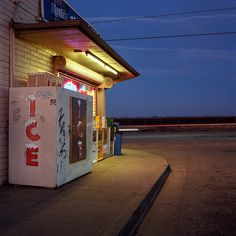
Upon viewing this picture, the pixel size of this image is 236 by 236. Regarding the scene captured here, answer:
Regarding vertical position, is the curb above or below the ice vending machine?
below

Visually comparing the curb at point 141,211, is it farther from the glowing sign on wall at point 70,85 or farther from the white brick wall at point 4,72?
the glowing sign on wall at point 70,85

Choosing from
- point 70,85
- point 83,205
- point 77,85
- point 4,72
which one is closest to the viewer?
point 83,205

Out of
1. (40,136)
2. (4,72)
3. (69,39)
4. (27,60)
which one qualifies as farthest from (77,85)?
(40,136)

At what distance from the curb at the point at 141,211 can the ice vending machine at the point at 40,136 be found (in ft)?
6.30

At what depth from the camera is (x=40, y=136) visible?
8.27 meters

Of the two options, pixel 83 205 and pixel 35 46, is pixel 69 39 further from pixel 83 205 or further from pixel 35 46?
pixel 83 205

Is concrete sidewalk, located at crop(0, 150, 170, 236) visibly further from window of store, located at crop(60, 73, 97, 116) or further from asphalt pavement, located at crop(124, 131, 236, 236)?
window of store, located at crop(60, 73, 97, 116)

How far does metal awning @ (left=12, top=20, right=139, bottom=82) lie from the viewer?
27.5ft

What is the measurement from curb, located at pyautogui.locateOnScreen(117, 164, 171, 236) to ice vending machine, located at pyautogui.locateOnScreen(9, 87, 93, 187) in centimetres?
192

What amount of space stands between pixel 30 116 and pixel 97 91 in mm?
7633

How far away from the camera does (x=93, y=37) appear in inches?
358

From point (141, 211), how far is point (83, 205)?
3.43 ft

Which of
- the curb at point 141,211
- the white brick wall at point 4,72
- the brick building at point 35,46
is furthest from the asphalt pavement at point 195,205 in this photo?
the brick building at point 35,46

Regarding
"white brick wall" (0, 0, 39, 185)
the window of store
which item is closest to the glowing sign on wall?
the window of store
